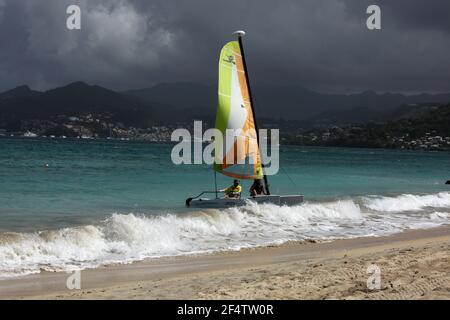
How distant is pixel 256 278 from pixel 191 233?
6926mm

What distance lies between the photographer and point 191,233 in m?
16.2

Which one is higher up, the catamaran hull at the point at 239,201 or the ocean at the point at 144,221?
the catamaran hull at the point at 239,201

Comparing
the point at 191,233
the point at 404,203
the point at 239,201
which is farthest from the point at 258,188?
the point at 404,203

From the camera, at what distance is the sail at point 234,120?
20031mm

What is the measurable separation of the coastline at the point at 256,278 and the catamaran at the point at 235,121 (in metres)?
6.70

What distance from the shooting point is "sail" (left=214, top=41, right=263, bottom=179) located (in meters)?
20.0

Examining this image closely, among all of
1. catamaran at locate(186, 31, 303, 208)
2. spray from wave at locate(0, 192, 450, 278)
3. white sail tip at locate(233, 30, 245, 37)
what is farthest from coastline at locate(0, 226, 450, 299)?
white sail tip at locate(233, 30, 245, 37)

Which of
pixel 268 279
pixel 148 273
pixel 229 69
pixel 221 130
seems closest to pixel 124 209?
pixel 221 130

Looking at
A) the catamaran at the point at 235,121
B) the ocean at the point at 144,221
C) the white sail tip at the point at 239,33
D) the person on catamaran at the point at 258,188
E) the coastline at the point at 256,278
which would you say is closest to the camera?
the coastline at the point at 256,278

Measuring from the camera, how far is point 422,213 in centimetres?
2491

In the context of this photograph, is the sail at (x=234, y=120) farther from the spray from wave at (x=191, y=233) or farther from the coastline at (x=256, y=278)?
the coastline at (x=256, y=278)

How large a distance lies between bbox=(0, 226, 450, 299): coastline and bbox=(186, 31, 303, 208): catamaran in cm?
670

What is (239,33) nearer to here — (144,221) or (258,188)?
(258,188)

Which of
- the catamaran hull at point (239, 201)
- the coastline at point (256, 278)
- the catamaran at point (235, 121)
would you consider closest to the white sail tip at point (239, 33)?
the catamaran at point (235, 121)
